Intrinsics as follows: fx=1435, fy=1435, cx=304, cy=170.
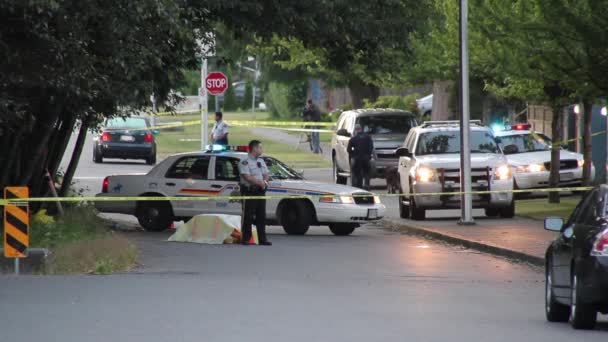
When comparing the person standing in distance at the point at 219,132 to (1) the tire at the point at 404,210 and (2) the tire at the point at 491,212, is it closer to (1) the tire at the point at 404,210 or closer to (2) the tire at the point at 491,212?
(1) the tire at the point at 404,210

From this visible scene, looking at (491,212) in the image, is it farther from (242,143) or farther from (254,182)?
(242,143)

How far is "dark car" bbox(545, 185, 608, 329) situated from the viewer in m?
11.7

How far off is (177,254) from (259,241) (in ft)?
7.11

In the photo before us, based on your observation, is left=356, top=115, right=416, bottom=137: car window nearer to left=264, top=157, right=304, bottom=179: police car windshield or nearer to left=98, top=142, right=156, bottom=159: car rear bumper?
left=264, top=157, right=304, bottom=179: police car windshield

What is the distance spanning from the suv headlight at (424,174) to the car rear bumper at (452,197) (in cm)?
9

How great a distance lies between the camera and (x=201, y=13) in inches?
864

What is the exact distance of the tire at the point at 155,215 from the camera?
25.2 meters

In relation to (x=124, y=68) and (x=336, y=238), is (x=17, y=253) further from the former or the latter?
(x=336, y=238)

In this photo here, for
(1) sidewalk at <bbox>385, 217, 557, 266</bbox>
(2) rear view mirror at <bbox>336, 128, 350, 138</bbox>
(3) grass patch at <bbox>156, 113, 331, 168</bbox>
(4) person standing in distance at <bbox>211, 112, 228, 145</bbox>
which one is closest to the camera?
(1) sidewalk at <bbox>385, 217, 557, 266</bbox>

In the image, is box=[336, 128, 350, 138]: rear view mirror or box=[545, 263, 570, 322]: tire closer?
box=[545, 263, 570, 322]: tire

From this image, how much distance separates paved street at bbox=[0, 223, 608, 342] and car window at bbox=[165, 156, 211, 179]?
11.5 ft

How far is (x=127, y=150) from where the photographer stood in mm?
45781

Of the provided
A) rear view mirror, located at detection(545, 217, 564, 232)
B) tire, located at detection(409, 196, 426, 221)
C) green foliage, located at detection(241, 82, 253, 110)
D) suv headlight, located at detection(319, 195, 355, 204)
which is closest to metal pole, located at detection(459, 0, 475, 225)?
tire, located at detection(409, 196, 426, 221)

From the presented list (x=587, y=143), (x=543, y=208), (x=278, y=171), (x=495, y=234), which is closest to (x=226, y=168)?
(x=278, y=171)
